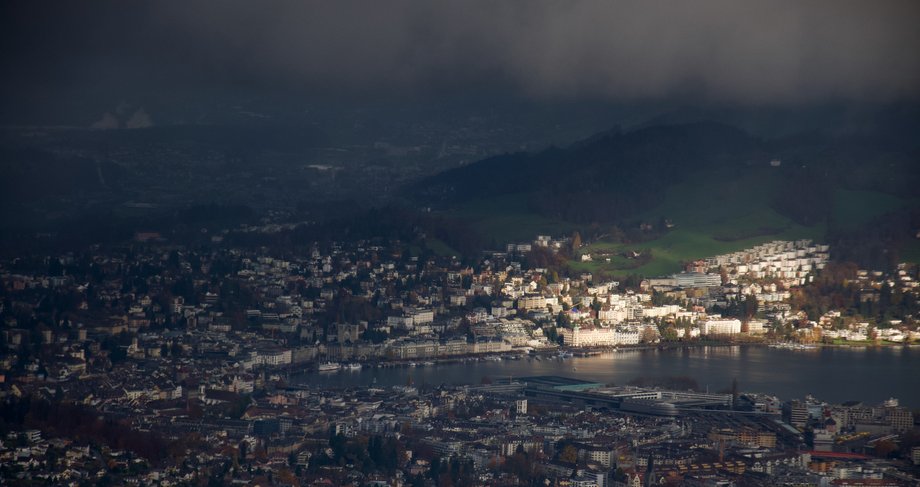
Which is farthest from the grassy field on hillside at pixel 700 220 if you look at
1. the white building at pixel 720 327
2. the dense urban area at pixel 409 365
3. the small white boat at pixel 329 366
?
the small white boat at pixel 329 366

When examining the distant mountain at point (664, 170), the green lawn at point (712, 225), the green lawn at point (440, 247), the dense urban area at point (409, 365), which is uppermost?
the distant mountain at point (664, 170)

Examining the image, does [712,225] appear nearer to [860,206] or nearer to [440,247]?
[860,206]

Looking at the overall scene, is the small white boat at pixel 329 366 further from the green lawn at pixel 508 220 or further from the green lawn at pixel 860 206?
the green lawn at pixel 860 206

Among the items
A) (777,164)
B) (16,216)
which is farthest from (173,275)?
(777,164)

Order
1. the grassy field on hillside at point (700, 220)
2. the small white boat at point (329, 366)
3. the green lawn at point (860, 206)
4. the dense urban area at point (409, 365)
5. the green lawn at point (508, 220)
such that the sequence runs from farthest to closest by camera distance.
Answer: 1. the green lawn at point (508, 220)
2. the green lawn at point (860, 206)
3. the grassy field on hillside at point (700, 220)
4. the small white boat at point (329, 366)
5. the dense urban area at point (409, 365)

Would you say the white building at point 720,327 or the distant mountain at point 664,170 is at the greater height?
the distant mountain at point 664,170

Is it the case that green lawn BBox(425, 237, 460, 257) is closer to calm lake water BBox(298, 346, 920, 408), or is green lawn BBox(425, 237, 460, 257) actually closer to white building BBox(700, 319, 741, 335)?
white building BBox(700, 319, 741, 335)

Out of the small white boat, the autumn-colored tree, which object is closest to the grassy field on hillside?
the small white boat

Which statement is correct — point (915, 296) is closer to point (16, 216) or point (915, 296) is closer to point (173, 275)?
point (173, 275)
